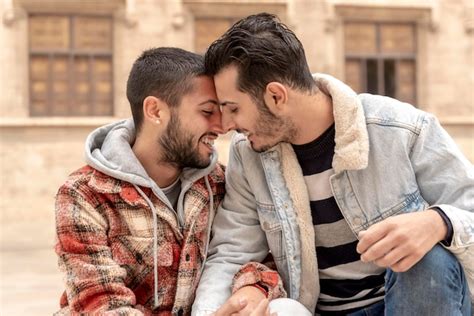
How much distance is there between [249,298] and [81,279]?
2.09ft

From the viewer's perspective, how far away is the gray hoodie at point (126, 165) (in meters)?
2.71

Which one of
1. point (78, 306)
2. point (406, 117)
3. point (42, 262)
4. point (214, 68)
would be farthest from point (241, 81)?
point (42, 262)

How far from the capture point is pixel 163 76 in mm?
2889

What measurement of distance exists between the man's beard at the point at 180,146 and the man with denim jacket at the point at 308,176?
179 millimetres

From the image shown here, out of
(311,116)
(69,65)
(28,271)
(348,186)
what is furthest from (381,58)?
(348,186)

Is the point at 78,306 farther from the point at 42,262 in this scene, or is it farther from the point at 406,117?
the point at 42,262

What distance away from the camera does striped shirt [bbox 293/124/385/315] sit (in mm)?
2775

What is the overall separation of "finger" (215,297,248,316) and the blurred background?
9136 mm

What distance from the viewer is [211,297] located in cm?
268

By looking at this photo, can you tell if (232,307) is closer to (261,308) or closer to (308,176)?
(261,308)

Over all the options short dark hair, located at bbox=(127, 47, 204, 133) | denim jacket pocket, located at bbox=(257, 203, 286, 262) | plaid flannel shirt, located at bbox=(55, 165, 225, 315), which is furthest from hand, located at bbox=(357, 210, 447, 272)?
short dark hair, located at bbox=(127, 47, 204, 133)

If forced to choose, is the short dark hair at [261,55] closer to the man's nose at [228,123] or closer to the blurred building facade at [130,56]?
the man's nose at [228,123]

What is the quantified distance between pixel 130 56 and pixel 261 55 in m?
10.5

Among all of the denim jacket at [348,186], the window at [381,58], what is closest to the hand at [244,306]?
the denim jacket at [348,186]
